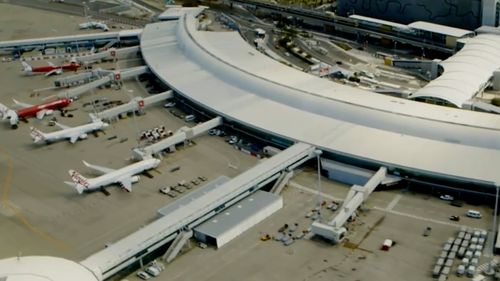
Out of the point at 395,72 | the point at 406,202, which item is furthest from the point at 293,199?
the point at 395,72

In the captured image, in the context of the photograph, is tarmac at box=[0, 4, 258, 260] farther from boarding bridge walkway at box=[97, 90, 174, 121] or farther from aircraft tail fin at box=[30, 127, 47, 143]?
boarding bridge walkway at box=[97, 90, 174, 121]

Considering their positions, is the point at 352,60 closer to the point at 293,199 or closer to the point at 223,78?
the point at 223,78

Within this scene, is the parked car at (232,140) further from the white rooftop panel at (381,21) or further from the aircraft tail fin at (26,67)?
the white rooftop panel at (381,21)

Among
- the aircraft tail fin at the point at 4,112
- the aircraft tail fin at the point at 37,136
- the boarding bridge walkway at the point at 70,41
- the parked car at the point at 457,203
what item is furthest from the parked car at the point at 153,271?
the boarding bridge walkway at the point at 70,41

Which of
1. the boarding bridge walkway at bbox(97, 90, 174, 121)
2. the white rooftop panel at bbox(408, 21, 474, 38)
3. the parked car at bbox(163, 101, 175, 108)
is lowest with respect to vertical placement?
the parked car at bbox(163, 101, 175, 108)

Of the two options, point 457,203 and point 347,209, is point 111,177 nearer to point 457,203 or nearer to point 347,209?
point 347,209

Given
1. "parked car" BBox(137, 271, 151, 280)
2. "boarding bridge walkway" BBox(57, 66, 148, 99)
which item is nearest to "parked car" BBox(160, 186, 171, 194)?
"parked car" BBox(137, 271, 151, 280)

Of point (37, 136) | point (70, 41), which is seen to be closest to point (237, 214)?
point (37, 136)
